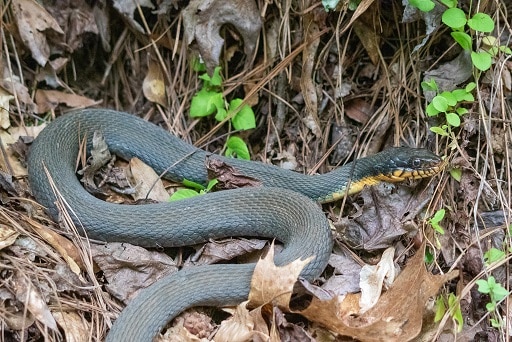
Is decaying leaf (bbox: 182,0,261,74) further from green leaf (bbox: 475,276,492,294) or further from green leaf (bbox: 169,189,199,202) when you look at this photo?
green leaf (bbox: 475,276,492,294)

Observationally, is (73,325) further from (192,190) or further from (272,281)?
(192,190)

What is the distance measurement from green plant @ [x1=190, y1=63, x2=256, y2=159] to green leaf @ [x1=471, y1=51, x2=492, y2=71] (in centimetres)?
205

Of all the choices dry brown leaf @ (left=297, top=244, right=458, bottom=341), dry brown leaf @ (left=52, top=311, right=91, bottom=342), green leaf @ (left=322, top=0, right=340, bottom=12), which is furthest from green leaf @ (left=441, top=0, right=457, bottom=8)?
dry brown leaf @ (left=52, top=311, right=91, bottom=342)

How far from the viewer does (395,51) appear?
17.1 feet

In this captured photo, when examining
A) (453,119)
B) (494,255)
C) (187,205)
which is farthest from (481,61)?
(187,205)

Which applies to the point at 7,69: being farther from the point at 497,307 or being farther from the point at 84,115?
the point at 497,307

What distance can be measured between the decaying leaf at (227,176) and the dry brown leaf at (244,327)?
62.6 inches

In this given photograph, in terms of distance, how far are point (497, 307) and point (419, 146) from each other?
66.7 inches

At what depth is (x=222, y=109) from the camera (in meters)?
5.54

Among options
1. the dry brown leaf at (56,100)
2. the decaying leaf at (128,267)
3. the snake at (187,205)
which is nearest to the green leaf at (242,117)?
the snake at (187,205)

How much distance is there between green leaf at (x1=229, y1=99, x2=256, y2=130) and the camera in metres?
5.46

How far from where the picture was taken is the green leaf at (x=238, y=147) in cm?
553

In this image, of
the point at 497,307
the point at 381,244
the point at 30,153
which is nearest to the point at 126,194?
the point at 30,153

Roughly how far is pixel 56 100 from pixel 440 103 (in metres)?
3.71
